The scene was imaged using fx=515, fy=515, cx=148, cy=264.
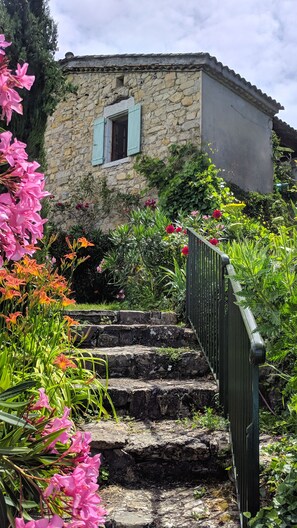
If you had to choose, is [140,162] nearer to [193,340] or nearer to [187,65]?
[187,65]

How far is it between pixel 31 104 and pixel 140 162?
A: 3.23 m

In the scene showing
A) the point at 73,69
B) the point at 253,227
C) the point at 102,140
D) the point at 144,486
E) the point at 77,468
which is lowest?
the point at 144,486

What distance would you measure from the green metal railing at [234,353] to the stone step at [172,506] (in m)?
0.15

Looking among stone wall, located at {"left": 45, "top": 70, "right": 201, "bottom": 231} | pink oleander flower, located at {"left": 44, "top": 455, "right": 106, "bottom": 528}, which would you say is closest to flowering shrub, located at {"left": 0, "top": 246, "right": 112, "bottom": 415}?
pink oleander flower, located at {"left": 44, "top": 455, "right": 106, "bottom": 528}

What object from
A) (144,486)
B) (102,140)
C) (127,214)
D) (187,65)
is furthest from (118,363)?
(102,140)

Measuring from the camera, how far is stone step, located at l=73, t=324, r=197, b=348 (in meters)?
4.28

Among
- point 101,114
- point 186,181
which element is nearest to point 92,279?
point 186,181

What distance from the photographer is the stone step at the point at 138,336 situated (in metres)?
4.28

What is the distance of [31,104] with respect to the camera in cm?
621

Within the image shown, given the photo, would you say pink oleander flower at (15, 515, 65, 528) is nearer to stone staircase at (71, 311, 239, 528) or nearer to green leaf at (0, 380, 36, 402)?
green leaf at (0, 380, 36, 402)

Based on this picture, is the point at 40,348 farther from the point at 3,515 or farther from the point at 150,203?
the point at 150,203

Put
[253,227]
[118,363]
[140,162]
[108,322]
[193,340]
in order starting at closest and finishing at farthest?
[118,363] < [193,340] < [108,322] < [253,227] < [140,162]

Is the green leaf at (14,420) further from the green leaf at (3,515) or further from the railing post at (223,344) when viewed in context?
the railing post at (223,344)

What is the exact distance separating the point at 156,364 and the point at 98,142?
7183mm
